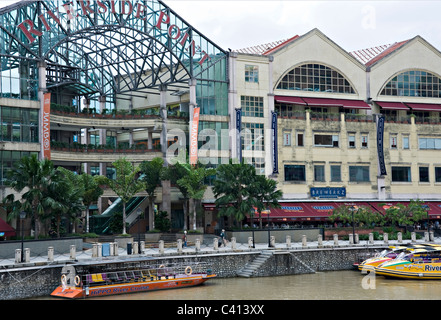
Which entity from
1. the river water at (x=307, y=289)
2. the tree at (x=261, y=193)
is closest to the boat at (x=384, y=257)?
the river water at (x=307, y=289)

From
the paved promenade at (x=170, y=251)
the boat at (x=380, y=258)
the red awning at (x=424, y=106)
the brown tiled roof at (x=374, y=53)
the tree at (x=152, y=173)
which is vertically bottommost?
the boat at (x=380, y=258)

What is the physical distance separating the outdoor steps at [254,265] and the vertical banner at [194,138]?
53.7ft

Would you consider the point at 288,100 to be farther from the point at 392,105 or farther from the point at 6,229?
the point at 6,229

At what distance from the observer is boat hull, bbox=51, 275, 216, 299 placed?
4491 cm

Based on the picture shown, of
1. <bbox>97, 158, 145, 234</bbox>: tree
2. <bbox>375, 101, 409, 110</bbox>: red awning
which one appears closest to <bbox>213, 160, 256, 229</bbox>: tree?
<bbox>97, 158, 145, 234</bbox>: tree

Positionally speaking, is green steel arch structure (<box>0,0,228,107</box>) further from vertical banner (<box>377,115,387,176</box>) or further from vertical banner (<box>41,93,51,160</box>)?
vertical banner (<box>377,115,387,176</box>)

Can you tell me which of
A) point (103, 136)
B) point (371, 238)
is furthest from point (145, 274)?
point (103, 136)

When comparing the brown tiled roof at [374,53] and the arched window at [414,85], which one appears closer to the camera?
the arched window at [414,85]

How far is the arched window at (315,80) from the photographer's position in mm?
79750

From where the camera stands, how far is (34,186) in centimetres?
5475

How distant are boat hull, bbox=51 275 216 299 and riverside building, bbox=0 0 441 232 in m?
20.7

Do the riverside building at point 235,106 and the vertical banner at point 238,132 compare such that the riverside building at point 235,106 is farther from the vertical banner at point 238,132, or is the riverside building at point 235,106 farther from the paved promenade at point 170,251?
the paved promenade at point 170,251

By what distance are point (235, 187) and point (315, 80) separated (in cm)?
2145
